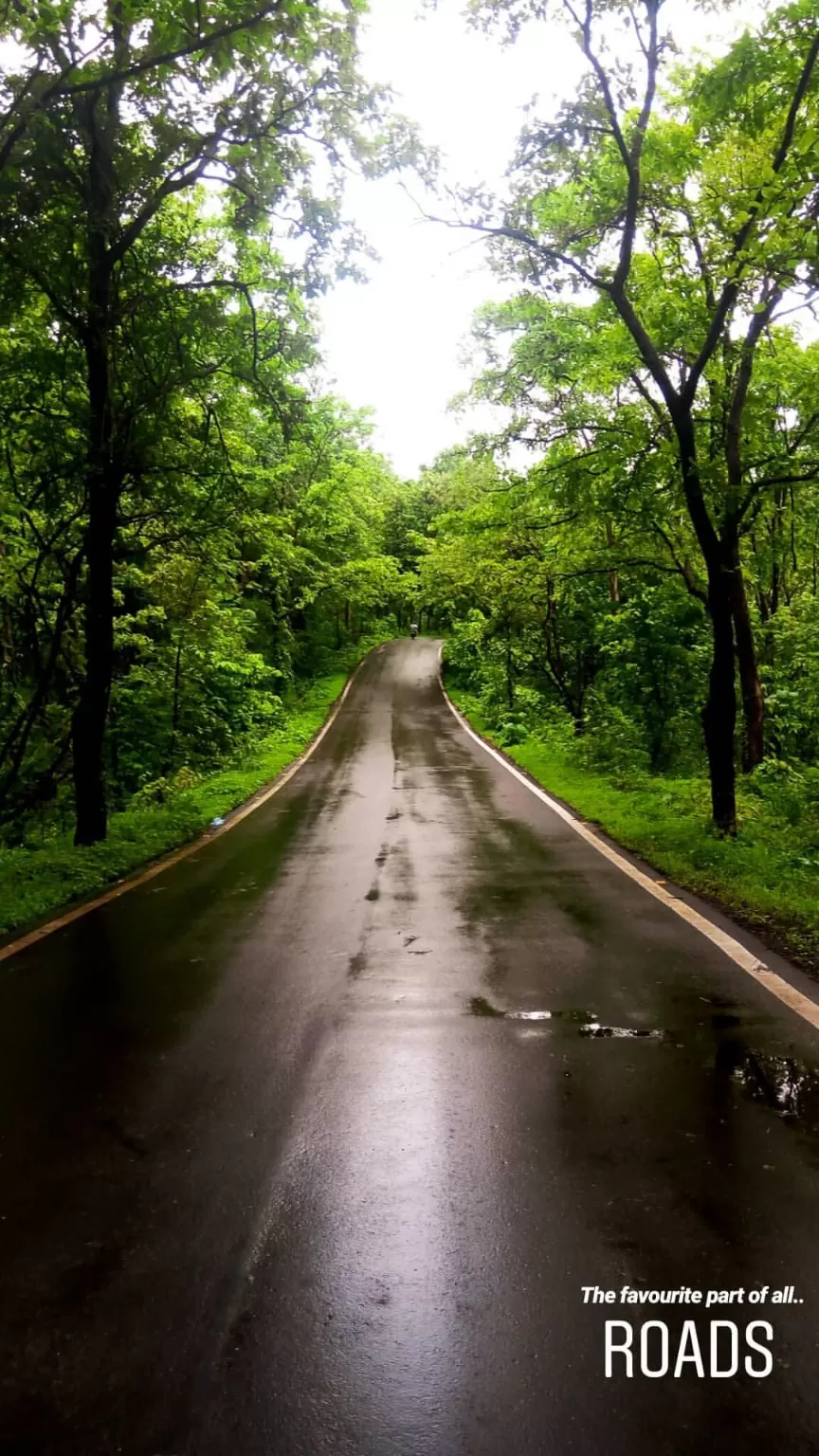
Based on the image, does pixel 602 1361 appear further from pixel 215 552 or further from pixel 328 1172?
pixel 215 552

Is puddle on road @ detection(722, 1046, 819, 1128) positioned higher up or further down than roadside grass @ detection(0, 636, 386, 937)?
higher up

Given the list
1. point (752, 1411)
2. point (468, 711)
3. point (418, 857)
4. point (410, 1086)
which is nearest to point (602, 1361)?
point (752, 1411)

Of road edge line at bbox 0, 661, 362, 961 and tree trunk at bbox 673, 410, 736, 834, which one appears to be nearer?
road edge line at bbox 0, 661, 362, 961

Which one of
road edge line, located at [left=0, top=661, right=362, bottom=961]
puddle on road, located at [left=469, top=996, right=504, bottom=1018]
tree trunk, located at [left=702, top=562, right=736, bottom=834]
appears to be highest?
tree trunk, located at [left=702, top=562, right=736, bottom=834]

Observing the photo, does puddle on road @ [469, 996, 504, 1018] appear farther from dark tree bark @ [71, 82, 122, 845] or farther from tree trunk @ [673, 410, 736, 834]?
dark tree bark @ [71, 82, 122, 845]

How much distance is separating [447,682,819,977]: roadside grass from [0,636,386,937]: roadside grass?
569cm

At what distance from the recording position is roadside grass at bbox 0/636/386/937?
790cm

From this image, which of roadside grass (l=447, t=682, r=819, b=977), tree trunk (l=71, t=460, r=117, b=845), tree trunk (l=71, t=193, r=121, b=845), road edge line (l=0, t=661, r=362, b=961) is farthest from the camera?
tree trunk (l=71, t=460, r=117, b=845)

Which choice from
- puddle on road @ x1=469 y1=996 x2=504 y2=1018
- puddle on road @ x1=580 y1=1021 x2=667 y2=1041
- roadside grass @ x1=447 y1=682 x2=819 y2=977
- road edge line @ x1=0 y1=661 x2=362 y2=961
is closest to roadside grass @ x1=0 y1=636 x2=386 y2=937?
road edge line @ x1=0 y1=661 x2=362 y2=961

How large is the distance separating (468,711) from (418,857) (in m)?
21.6

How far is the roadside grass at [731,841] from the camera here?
22.6 ft

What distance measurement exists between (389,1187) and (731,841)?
7.66 meters

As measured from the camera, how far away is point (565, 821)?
1205cm

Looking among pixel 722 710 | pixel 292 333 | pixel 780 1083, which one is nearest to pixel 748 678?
pixel 722 710
